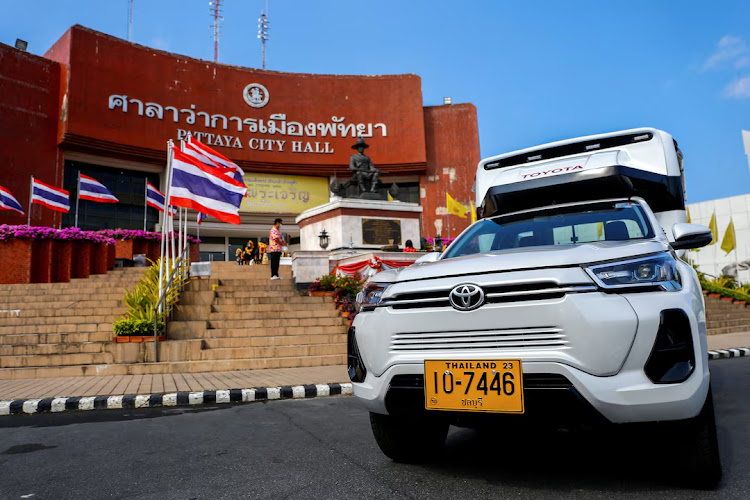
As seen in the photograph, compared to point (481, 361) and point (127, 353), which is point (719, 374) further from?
point (127, 353)

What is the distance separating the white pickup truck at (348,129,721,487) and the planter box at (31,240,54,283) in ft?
55.5

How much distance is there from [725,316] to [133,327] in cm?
1867

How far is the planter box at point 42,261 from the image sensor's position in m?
17.0

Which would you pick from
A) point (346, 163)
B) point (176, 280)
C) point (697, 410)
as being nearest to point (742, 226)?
point (346, 163)

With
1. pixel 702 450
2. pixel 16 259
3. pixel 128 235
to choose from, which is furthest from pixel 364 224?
pixel 702 450

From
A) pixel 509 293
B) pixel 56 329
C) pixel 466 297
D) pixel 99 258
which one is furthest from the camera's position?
pixel 99 258

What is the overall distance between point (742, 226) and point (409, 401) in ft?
165

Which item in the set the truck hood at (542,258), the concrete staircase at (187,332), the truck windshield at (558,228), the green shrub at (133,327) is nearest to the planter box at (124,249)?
the concrete staircase at (187,332)

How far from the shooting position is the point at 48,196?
2092cm

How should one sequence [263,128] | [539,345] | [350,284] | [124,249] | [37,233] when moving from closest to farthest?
[539,345] < [350,284] < [37,233] < [124,249] < [263,128]

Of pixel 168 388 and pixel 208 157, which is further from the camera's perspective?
pixel 208 157

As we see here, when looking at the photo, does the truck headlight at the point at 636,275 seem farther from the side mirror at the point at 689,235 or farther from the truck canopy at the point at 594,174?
the truck canopy at the point at 594,174

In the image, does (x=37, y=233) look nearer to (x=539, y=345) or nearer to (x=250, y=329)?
(x=250, y=329)

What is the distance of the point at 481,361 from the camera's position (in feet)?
9.26
